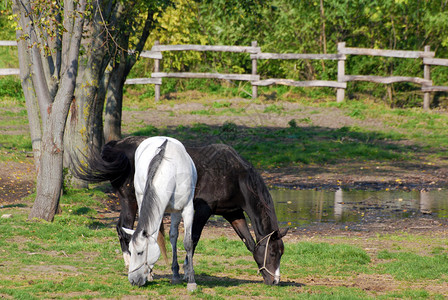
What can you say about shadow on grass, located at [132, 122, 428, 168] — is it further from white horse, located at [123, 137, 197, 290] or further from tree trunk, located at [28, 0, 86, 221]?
white horse, located at [123, 137, 197, 290]

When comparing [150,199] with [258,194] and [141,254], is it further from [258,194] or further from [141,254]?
[258,194]

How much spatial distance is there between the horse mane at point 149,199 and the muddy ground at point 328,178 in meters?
2.29

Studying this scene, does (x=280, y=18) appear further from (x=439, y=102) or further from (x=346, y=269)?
(x=346, y=269)

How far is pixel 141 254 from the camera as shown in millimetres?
6094

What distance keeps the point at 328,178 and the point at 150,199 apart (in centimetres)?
980

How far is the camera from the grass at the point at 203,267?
6586 mm

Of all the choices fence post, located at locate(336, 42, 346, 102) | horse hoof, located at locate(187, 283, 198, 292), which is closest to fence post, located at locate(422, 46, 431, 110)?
fence post, located at locate(336, 42, 346, 102)

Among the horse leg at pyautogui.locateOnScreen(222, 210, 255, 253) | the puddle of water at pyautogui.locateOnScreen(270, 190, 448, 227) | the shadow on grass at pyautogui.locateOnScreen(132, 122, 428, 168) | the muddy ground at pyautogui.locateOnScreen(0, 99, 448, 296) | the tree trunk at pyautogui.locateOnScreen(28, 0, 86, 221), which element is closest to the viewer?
the horse leg at pyautogui.locateOnScreen(222, 210, 255, 253)

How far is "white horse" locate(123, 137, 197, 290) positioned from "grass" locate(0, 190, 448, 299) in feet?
1.35

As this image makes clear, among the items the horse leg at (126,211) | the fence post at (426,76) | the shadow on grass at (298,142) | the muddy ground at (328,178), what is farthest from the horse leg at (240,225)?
the fence post at (426,76)

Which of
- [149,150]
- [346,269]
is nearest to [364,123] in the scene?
[346,269]

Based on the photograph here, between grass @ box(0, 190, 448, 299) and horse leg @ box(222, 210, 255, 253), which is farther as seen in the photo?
horse leg @ box(222, 210, 255, 253)

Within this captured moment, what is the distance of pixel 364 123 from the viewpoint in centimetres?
2155

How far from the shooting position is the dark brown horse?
7.41 m
